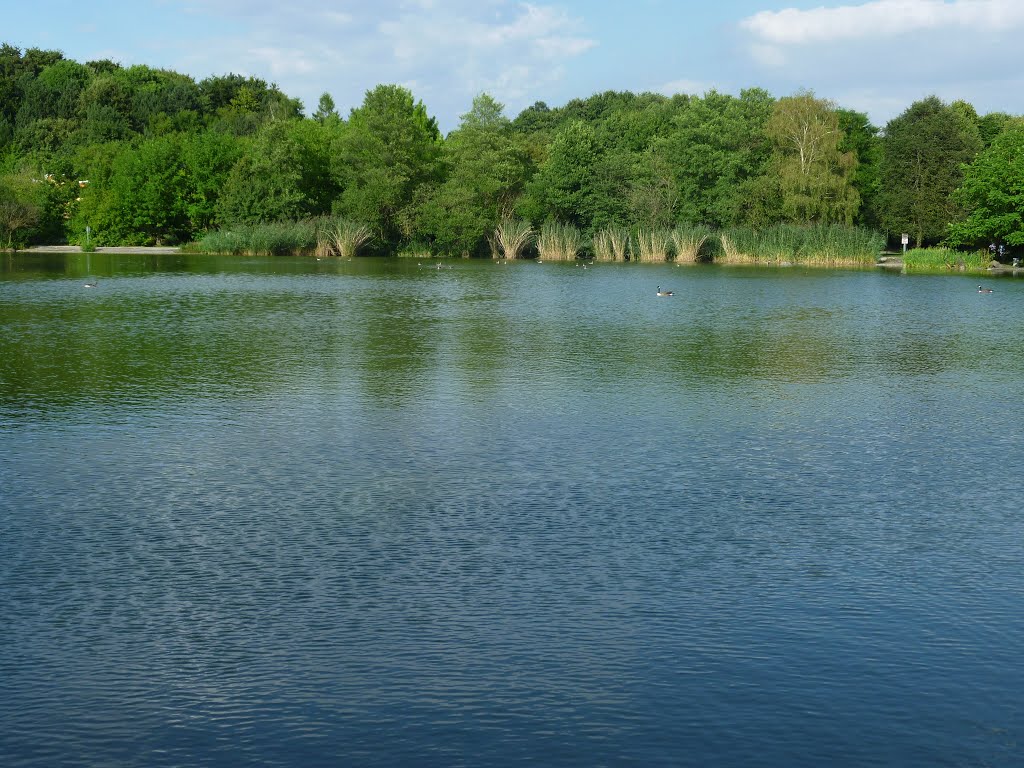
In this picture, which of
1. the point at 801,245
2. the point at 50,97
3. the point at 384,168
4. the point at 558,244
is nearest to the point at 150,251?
the point at 384,168

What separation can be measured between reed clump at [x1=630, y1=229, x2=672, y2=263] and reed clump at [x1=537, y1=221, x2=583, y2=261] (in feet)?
13.9

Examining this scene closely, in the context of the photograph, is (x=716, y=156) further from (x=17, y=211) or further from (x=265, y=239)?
(x=17, y=211)

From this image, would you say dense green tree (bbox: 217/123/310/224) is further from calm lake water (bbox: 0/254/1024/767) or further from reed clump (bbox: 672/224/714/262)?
calm lake water (bbox: 0/254/1024/767)

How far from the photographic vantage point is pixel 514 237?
75.6 meters

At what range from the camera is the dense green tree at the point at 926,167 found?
72.4m

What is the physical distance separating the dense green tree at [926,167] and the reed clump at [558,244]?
21.7m

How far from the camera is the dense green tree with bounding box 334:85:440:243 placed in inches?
3073

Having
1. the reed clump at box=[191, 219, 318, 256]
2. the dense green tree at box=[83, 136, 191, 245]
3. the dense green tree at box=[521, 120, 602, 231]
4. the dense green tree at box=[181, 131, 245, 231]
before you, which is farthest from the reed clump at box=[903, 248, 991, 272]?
the dense green tree at box=[83, 136, 191, 245]

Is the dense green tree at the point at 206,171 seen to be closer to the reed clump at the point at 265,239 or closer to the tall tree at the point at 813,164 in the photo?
the reed clump at the point at 265,239

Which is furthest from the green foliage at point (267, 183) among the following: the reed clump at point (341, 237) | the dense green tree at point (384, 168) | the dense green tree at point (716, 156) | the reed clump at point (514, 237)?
the dense green tree at point (716, 156)

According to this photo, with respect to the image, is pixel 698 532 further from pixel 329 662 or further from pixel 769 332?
pixel 769 332

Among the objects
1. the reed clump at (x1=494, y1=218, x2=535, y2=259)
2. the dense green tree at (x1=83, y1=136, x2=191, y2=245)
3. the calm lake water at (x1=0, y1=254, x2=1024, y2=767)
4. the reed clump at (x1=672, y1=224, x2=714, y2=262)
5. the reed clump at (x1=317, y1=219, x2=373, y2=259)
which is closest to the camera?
the calm lake water at (x1=0, y1=254, x2=1024, y2=767)

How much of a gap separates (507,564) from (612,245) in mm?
66482

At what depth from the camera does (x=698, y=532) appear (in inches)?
369
